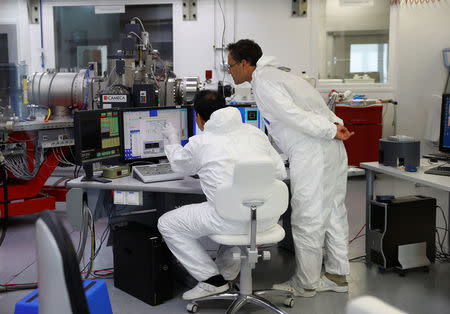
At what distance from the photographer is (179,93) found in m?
3.65

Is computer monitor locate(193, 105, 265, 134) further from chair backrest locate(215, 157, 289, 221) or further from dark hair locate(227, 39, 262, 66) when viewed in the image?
chair backrest locate(215, 157, 289, 221)

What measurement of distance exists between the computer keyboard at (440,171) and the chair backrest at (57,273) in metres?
2.51

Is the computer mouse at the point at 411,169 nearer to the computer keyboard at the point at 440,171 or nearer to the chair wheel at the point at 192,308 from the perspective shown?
the computer keyboard at the point at 440,171

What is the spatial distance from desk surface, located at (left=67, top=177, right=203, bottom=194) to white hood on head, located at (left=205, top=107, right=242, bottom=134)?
369mm

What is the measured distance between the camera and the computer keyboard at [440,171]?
2937 mm

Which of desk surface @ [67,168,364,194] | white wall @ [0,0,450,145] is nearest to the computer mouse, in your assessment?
desk surface @ [67,168,364,194]

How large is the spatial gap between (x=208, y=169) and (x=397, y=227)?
132 centimetres

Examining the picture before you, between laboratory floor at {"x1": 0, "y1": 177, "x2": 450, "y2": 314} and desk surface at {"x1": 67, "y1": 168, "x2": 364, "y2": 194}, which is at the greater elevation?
desk surface at {"x1": 67, "y1": 168, "x2": 364, "y2": 194}

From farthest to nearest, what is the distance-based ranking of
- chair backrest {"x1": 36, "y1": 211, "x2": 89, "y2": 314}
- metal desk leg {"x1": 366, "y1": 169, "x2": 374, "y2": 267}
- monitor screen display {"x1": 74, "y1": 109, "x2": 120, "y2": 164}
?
metal desk leg {"x1": 366, "y1": 169, "x2": 374, "y2": 267} < monitor screen display {"x1": 74, "y1": 109, "x2": 120, "y2": 164} < chair backrest {"x1": 36, "y1": 211, "x2": 89, "y2": 314}

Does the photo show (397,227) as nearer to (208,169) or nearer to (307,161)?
(307,161)

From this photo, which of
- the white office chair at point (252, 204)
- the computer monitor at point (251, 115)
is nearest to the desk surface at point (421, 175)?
the computer monitor at point (251, 115)

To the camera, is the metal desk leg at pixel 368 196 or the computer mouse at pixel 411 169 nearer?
the computer mouse at pixel 411 169

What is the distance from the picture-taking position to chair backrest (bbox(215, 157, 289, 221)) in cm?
226

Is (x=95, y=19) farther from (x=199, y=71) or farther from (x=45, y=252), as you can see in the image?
(x=45, y=252)
